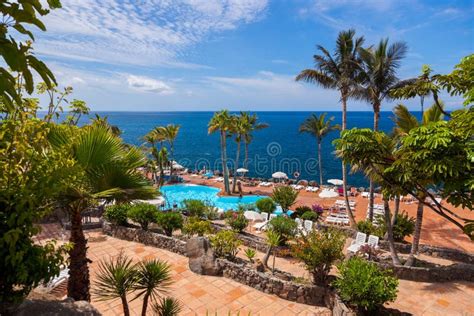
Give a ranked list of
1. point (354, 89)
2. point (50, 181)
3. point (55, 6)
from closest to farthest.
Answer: point (55, 6), point (50, 181), point (354, 89)

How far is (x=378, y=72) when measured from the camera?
15477 mm

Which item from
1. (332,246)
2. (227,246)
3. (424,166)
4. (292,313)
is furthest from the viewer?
(227,246)

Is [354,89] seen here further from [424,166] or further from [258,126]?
[258,126]

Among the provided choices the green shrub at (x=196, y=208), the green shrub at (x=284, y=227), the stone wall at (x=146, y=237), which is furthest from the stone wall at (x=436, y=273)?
the green shrub at (x=196, y=208)

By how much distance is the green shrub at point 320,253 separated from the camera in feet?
32.6

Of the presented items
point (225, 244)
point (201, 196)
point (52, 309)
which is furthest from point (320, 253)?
point (201, 196)

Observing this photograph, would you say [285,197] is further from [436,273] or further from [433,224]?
[436,273]

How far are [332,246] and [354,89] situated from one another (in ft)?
36.0

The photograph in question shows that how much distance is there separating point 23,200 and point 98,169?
1.91 meters

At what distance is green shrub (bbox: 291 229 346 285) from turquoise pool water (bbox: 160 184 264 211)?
60.5 feet

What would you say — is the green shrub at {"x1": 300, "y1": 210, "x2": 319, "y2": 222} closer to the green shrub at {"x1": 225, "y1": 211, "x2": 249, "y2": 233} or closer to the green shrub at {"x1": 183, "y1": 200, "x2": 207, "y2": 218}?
the green shrub at {"x1": 225, "y1": 211, "x2": 249, "y2": 233}

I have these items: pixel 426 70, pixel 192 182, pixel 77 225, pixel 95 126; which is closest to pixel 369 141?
pixel 426 70

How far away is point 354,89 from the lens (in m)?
17.0

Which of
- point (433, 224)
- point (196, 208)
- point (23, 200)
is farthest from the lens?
point (433, 224)
